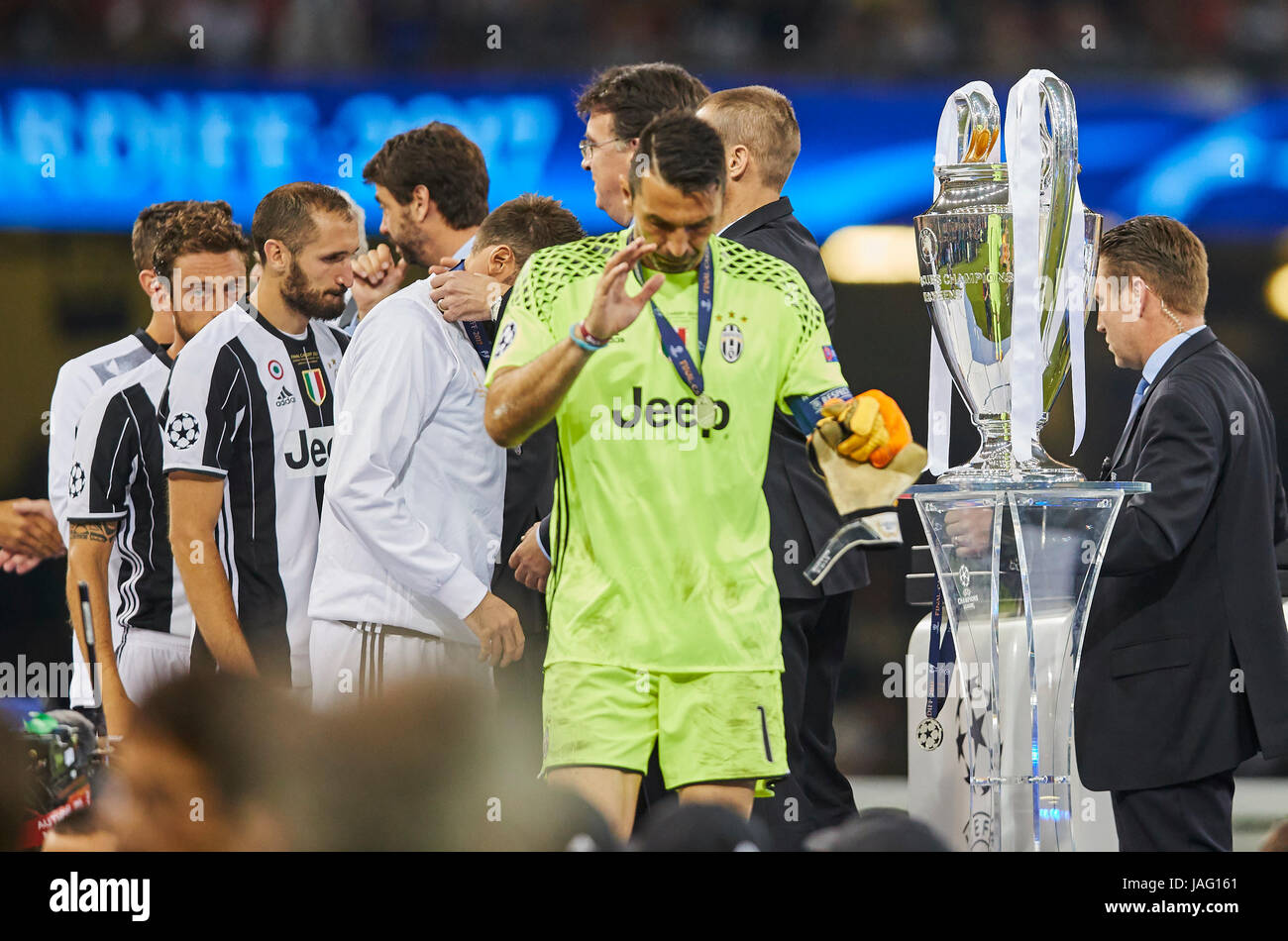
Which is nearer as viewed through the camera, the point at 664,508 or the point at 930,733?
the point at 664,508

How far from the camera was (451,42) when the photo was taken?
20.4 feet

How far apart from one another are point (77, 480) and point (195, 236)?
0.73 meters

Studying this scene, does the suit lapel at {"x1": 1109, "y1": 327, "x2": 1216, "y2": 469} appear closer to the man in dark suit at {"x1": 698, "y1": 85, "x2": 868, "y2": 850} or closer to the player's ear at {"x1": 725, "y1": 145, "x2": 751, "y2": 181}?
the man in dark suit at {"x1": 698, "y1": 85, "x2": 868, "y2": 850}

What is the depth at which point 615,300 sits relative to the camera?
2.34 meters

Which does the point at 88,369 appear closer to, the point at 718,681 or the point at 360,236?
the point at 360,236

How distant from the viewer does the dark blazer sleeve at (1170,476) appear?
9.81ft

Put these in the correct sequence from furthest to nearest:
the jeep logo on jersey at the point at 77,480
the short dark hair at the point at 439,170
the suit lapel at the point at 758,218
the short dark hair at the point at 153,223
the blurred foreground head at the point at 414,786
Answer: the short dark hair at the point at 153,223
the jeep logo on jersey at the point at 77,480
the short dark hair at the point at 439,170
the suit lapel at the point at 758,218
the blurred foreground head at the point at 414,786

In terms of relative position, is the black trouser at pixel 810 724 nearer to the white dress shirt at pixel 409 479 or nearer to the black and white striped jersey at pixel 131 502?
the white dress shirt at pixel 409 479

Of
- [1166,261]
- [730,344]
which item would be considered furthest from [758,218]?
[1166,261]

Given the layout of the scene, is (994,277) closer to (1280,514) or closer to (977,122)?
(977,122)

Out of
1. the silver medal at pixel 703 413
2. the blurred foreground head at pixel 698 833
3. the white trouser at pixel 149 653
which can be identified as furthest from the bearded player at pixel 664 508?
the white trouser at pixel 149 653

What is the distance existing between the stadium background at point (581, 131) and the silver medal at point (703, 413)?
279 centimetres

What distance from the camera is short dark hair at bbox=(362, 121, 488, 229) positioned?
3.63 meters
